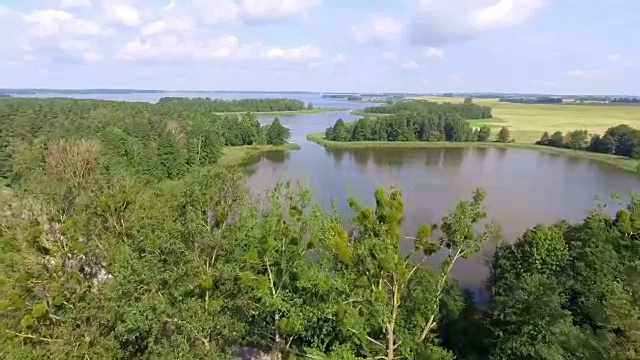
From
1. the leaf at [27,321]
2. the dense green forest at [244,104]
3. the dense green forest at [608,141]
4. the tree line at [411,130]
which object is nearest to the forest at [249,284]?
the leaf at [27,321]

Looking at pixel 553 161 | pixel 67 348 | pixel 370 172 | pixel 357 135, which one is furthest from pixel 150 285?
pixel 357 135

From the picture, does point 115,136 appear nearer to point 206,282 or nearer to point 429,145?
point 206,282

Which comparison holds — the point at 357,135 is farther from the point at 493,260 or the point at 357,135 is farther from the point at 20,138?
the point at 493,260

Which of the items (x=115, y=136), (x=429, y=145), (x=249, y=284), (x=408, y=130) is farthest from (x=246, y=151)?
(x=249, y=284)

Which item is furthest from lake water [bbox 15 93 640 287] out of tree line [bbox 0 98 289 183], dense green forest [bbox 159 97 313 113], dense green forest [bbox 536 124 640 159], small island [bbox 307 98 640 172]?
dense green forest [bbox 159 97 313 113]

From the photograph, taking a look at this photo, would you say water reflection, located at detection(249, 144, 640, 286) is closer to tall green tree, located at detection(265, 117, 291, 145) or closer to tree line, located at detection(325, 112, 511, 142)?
tall green tree, located at detection(265, 117, 291, 145)

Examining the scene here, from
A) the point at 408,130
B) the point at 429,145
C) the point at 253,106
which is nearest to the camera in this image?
the point at 429,145

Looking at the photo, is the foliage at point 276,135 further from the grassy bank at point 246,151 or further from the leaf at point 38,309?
the leaf at point 38,309

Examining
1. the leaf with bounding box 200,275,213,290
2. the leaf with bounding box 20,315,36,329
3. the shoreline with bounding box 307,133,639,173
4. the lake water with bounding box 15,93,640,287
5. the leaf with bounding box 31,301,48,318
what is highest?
the leaf with bounding box 200,275,213,290

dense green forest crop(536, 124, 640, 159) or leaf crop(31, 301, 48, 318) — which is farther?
dense green forest crop(536, 124, 640, 159)
